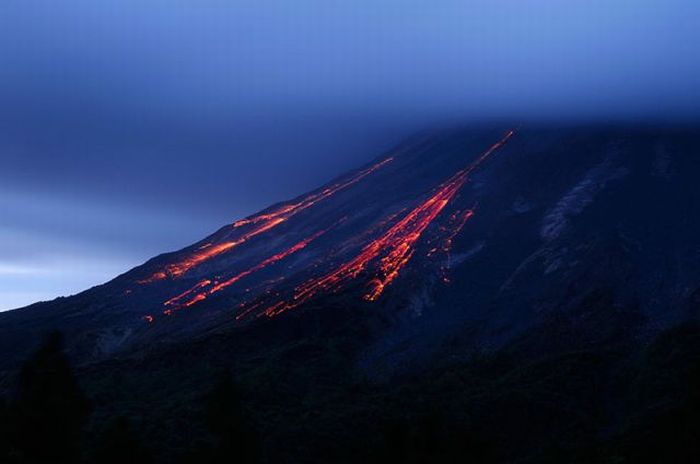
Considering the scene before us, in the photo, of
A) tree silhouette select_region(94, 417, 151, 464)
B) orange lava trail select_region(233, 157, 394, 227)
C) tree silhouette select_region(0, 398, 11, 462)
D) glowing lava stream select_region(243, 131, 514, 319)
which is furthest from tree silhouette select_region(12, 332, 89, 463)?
orange lava trail select_region(233, 157, 394, 227)

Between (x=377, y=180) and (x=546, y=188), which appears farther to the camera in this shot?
(x=377, y=180)

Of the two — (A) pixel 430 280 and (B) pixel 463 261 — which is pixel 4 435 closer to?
(A) pixel 430 280

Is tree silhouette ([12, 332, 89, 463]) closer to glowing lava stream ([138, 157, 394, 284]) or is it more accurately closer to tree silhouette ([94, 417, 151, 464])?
tree silhouette ([94, 417, 151, 464])

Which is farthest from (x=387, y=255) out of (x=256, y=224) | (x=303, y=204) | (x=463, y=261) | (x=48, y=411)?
(x=48, y=411)

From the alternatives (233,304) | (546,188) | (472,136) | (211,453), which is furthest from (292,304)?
(472,136)

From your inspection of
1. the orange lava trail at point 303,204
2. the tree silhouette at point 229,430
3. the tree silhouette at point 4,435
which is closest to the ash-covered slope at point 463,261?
the orange lava trail at point 303,204

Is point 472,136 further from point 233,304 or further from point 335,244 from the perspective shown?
point 233,304
